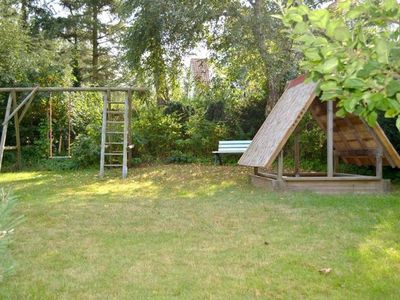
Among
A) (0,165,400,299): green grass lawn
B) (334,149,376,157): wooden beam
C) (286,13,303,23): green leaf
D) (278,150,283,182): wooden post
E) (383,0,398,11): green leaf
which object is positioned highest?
(383,0,398,11): green leaf

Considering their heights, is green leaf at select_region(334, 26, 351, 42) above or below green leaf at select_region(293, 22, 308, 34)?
below

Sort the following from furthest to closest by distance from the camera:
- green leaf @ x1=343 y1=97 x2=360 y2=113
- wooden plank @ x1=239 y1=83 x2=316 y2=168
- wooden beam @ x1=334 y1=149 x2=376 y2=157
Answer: wooden beam @ x1=334 y1=149 x2=376 y2=157, wooden plank @ x1=239 y1=83 x2=316 y2=168, green leaf @ x1=343 y1=97 x2=360 y2=113

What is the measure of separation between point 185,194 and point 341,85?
6.44 meters

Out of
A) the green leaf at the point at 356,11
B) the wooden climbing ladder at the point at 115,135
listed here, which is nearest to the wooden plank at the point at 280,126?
the wooden climbing ladder at the point at 115,135

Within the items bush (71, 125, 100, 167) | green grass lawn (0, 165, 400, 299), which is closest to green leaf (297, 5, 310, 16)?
green grass lawn (0, 165, 400, 299)

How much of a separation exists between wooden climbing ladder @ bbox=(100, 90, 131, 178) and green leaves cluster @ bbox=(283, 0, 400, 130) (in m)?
9.24

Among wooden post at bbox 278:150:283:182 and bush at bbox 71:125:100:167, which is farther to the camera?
bush at bbox 71:125:100:167

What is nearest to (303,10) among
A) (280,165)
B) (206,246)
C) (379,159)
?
(206,246)

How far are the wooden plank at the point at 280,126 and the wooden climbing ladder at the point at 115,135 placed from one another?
330 cm

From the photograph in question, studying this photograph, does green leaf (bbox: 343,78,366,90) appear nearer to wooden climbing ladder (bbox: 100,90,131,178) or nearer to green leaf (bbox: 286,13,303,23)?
green leaf (bbox: 286,13,303,23)

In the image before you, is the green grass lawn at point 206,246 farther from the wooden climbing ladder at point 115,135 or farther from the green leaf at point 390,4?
the wooden climbing ladder at point 115,135

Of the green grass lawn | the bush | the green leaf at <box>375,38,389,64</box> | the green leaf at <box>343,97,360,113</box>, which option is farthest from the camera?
the bush

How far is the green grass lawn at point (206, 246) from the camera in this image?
3.33m

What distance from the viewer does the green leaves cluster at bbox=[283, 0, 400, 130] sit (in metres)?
1.59
